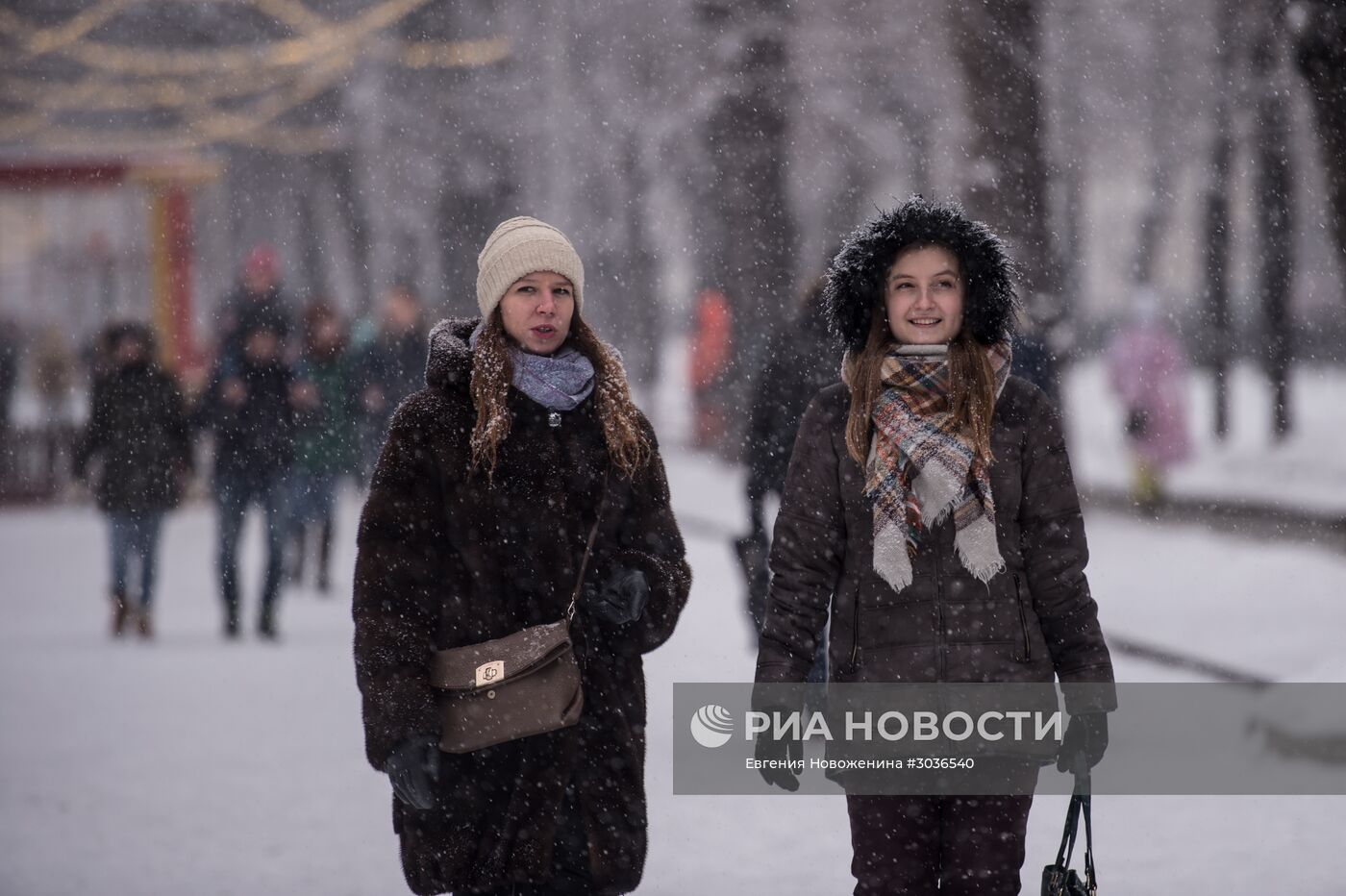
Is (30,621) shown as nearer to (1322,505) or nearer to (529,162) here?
(1322,505)

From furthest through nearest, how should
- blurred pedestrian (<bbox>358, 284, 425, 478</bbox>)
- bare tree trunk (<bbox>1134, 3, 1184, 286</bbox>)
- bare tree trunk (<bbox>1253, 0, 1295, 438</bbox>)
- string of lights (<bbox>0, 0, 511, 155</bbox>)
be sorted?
1. bare tree trunk (<bbox>1134, 3, 1184, 286</bbox>)
2. string of lights (<bbox>0, 0, 511, 155</bbox>)
3. bare tree trunk (<bbox>1253, 0, 1295, 438</bbox>)
4. blurred pedestrian (<bbox>358, 284, 425, 478</bbox>)

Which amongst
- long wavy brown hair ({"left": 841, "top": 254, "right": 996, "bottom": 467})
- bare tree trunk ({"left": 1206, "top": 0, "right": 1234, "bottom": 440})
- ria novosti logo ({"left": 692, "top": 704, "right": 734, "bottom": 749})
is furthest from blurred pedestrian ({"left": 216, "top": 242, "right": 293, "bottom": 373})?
bare tree trunk ({"left": 1206, "top": 0, "right": 1234, "bottom": 440})

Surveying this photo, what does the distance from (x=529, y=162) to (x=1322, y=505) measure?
14.7 metres

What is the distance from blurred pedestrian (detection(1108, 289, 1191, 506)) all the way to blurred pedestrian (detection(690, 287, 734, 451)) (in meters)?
5.22

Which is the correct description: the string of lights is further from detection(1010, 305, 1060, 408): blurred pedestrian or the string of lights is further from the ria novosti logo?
the ria novosti logo

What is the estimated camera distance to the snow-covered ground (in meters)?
5.71

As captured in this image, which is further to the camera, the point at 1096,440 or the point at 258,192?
the point at 258,192

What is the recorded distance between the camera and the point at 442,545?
12.5 feet

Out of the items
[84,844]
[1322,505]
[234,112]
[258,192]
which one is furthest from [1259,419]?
[84,844]

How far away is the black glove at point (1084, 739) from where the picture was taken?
3.61 metres

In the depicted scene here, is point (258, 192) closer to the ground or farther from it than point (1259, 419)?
farther from it

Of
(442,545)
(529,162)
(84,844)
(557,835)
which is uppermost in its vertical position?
(529,162)

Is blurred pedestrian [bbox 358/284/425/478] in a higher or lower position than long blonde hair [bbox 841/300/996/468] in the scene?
higher

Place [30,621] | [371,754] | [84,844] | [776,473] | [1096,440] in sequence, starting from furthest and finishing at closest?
[1096,440], [30,621], [776,473], [84,844], [371,754]
